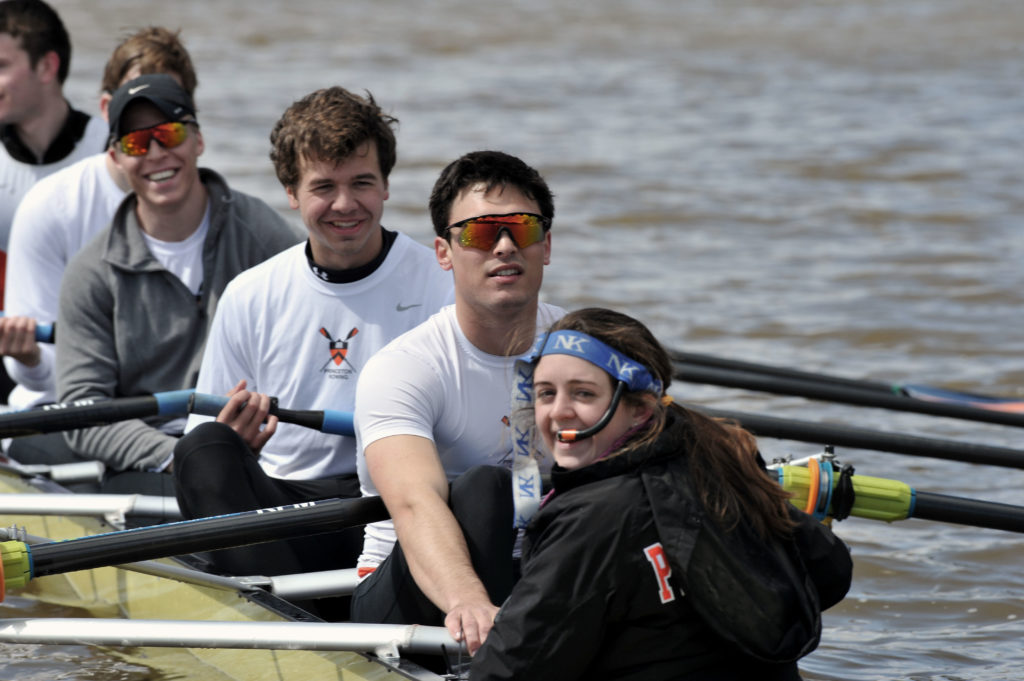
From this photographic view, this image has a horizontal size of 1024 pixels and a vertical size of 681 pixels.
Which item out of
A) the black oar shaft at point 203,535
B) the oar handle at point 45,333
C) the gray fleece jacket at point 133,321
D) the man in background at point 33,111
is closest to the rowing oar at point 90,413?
the gray fleece jacket at point 133,321

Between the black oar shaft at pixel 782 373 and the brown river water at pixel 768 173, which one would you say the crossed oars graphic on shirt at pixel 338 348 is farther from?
the black oar shaft at pixel 782 373

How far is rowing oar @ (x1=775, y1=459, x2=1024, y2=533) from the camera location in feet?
12.0

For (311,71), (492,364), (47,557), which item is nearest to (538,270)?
(492,364)

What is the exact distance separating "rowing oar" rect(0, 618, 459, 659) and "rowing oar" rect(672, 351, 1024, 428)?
2.33 m

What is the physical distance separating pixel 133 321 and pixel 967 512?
2.53 m

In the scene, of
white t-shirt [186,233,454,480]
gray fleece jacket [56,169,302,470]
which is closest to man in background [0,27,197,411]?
gray fleece jacket [56,169,302,470]

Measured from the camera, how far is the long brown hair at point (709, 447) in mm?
2586

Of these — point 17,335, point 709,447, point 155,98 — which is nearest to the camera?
point 709,447

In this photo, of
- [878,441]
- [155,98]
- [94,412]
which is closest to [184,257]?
[155,98]

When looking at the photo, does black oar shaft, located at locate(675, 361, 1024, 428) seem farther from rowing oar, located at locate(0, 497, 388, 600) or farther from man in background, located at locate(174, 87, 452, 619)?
rowing oar, located at locate(0, 497, 388, 600)

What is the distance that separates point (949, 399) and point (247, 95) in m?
10.7

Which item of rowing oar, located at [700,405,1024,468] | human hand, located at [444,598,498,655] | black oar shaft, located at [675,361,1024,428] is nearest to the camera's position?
human hand, located at [444,598,498,655]

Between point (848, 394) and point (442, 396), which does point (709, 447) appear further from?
point (848, 394)

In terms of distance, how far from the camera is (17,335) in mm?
4941
